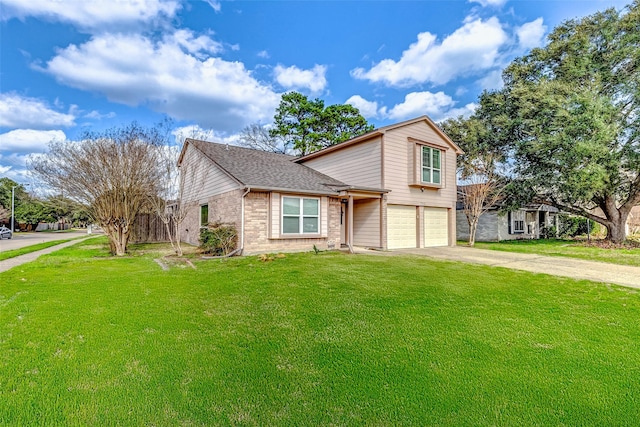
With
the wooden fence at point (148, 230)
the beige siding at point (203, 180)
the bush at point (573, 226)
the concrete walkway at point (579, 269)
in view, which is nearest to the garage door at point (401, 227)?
the concrete walkway at point (579, 269)


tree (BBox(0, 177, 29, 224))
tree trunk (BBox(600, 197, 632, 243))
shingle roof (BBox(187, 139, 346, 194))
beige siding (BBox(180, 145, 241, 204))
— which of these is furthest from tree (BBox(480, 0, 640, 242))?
tree (BBox(0, 177, 29, 224))

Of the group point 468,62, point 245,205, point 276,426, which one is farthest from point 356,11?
point 276,426

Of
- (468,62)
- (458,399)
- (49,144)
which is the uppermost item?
(468,62)

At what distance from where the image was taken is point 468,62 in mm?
16812

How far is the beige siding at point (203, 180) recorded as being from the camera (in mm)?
12591

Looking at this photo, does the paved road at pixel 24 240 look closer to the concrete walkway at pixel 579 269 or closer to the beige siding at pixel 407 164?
the beige siding at pixel 407 164

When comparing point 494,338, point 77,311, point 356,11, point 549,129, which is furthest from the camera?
point 549,129

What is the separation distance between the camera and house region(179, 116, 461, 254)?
11500mm

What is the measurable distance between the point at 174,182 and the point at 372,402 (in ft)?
37.8

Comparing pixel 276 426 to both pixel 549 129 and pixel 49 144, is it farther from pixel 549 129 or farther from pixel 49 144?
pixel 549 129

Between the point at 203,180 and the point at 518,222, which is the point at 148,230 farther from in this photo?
the point at 518,222

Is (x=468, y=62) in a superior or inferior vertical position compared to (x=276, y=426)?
superior

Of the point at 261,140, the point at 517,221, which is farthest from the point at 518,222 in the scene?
the point at 261,140

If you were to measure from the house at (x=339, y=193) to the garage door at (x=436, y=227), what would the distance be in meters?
0.05
